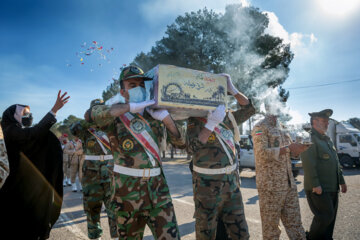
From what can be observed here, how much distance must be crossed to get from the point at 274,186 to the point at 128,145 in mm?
2159

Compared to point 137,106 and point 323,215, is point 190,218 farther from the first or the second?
point 137,106

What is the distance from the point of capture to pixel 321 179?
11.5 feet

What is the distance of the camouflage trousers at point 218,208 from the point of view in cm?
250

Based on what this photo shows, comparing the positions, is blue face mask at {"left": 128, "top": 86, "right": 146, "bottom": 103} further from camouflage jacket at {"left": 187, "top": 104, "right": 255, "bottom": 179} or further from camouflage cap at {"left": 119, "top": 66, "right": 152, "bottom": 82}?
camouflage jacket at {"left": 187, "top": 104, "right": 255, "bottom": 179}

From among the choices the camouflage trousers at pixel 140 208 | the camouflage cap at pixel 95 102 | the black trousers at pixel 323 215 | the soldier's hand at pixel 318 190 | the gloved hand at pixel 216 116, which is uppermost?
the camouflage cap at pixel 95 102

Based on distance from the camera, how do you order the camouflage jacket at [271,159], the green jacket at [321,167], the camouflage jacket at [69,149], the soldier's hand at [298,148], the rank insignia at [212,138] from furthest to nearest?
the camouflage jacket at [69,149], the green jacket at [321,167], the camouflage jacket at [271,159], the soldier's hand at [298,148], the rank insignia at [212,138]

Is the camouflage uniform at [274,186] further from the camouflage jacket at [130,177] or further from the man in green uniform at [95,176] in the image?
the man in green uniform at [95,176]

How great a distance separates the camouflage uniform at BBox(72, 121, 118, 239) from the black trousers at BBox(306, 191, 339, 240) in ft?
9.65

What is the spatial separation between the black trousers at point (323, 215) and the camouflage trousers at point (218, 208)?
1529 mm

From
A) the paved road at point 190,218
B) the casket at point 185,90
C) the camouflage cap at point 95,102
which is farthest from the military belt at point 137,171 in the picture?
the paved road at point 190,218

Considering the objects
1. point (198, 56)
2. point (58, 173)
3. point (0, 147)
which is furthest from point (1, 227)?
point (198, 56)

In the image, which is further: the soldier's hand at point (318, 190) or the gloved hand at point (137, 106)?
the soldier's hand at point (318, 190)

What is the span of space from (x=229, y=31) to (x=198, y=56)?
3.52 metres

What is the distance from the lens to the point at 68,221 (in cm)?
516
